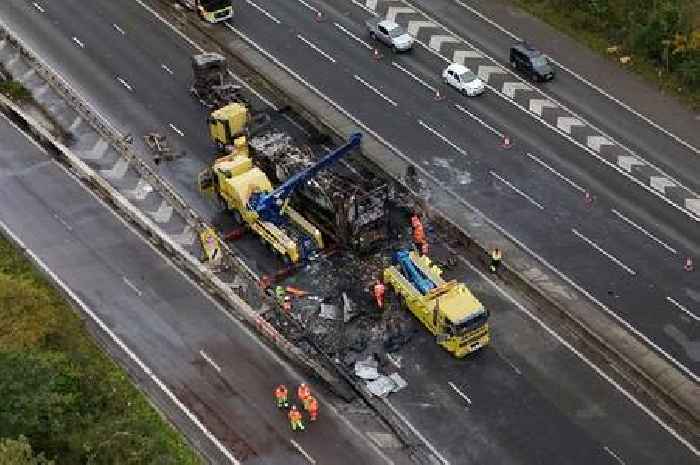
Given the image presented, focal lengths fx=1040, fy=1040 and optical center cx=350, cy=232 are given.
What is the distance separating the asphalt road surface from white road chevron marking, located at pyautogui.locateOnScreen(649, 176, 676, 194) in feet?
74.2

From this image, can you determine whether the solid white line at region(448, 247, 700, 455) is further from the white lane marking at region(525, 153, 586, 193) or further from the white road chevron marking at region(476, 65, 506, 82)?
the white road chevron marking at region(476, 65, 506, 82)

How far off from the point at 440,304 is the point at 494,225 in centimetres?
936

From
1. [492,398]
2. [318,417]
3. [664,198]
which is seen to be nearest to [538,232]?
[664,198]

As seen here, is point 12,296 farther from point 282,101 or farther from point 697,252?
point 697,252

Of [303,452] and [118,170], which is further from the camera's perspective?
[118,170]

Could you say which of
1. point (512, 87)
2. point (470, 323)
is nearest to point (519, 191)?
point (512, 87)

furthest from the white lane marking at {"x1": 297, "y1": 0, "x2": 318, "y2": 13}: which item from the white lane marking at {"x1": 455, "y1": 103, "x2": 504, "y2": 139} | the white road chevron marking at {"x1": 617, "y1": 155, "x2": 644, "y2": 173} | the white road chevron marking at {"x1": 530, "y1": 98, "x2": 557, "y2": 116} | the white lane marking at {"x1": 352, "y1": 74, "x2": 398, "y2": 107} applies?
the white road chevron marking at {"x1": 617, "y1": 155, "x2": 644, "y2": 173}

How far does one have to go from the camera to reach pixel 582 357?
46.8 meters

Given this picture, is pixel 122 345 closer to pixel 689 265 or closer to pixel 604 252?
pixel 604 252

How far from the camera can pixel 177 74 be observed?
217 feet

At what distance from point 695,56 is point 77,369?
42124 mm

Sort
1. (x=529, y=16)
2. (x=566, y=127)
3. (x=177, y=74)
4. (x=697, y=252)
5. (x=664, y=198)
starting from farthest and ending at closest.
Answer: (x=529, y=16)
(x=177, y=74)
(x=566, y=127)
(x=664, y=198)
(x=697, y=252)

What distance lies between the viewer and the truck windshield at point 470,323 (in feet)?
150

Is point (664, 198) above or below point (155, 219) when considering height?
above
